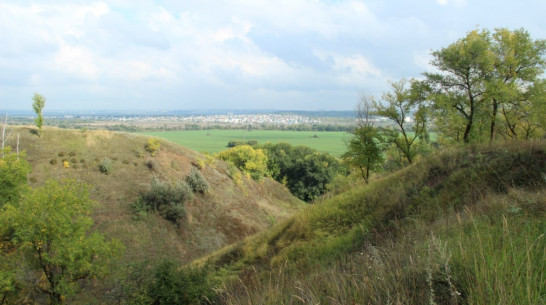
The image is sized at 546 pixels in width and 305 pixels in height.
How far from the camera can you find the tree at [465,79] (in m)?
18.5

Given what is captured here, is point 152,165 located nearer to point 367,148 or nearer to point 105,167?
point 105,167

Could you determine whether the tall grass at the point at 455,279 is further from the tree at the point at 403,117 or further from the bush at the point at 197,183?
the bush at the point at 197,183

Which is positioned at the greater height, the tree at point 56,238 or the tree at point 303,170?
the tree at point 56,238

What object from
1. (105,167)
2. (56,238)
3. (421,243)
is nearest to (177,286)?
(421,243)

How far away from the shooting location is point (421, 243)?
4.04 meters

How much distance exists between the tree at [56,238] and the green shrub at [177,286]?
227 inches

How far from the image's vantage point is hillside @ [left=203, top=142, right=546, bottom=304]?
8.84ft

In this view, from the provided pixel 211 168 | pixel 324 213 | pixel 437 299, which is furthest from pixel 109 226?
pixel 437 299

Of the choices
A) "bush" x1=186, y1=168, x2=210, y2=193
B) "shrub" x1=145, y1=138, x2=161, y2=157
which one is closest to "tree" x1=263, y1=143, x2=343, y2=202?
"bush" x1=186, y1=168, x2=210, y2=193

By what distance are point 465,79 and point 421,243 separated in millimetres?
19458

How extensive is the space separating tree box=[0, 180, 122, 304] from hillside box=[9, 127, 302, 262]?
22.0 feet

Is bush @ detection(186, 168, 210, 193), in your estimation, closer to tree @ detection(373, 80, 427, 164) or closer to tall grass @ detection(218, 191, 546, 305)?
tree @ detection(373, 80, 427, 164)

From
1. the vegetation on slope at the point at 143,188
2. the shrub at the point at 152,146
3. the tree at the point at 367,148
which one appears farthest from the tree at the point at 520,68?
the shrub at the point at 152,146

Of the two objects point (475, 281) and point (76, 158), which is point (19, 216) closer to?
point (475, 281)
